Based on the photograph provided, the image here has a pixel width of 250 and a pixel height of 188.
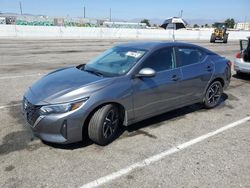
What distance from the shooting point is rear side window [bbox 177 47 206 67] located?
18.3ft

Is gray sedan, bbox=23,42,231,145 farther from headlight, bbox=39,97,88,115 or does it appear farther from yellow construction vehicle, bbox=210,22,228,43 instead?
yellow construction vehicle, bbox=210,22,228,43

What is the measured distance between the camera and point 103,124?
4266 mm

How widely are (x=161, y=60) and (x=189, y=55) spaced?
3.09ft

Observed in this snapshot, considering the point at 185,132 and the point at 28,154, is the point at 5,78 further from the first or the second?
the point at 185,132

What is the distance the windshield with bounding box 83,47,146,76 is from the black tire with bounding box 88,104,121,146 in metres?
0.67

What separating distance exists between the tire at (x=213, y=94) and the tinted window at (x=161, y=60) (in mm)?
1430

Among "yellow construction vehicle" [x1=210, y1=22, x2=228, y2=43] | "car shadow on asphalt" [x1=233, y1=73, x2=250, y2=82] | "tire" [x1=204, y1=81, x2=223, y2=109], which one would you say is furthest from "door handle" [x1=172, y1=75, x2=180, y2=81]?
"yellow construction vehicle" [x1=210, y1=22, x2=228, y2=43]

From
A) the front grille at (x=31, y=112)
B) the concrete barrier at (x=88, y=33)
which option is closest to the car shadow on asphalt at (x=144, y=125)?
the front grille at (x=31, y=112)

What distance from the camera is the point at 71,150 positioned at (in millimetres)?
4230

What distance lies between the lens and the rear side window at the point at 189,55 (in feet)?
18.3

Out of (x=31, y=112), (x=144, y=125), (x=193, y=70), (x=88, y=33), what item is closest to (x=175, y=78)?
(x=193, y=70)

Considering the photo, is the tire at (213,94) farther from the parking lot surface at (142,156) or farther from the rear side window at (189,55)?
the rear side window at (189,55)

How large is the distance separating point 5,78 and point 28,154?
19.1 feet

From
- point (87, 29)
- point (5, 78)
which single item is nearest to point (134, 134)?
point (5, 78)
